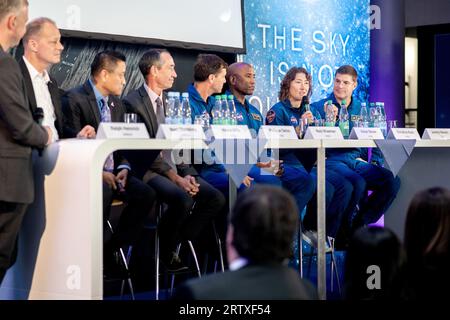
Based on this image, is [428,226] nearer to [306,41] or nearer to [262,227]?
[262,227]

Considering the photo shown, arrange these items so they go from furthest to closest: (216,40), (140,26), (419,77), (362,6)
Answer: (419,77) < (362,6) < (216,40) < (140,26)

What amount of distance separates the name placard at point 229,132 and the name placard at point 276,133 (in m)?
0.13

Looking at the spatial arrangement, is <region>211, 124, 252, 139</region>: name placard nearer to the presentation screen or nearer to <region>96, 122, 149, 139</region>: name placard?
<region>96, 122, 149, 139</region>: name placard

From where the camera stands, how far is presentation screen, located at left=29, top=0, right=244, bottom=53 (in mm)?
5582

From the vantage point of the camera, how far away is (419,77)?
10.6 meters

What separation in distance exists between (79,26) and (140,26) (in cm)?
56

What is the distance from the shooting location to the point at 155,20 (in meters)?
6.18

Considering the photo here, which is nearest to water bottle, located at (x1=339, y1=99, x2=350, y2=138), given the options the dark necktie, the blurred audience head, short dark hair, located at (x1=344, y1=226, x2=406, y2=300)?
the dark necktie

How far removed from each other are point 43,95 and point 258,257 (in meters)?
2.39

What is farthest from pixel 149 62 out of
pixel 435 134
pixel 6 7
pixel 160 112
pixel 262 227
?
pixel 262 227

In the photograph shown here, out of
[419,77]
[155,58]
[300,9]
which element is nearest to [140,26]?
[155,58]

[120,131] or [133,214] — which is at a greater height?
[120,131]

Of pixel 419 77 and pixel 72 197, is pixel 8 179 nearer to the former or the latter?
pixel 72 197
